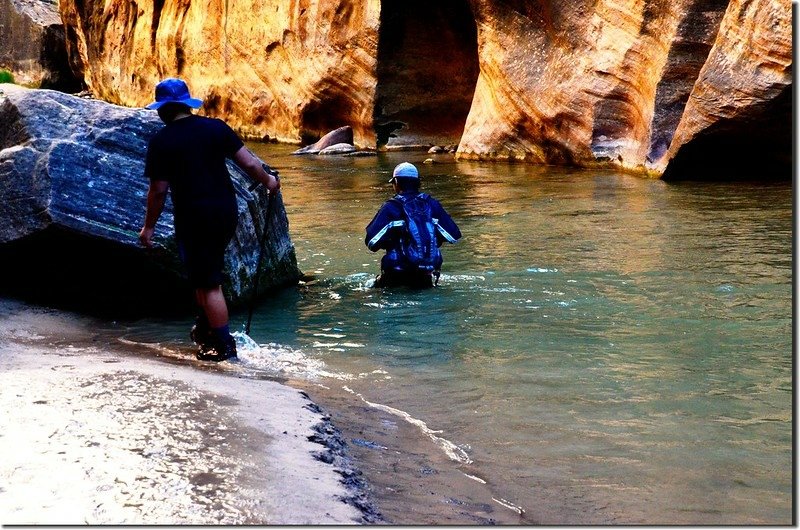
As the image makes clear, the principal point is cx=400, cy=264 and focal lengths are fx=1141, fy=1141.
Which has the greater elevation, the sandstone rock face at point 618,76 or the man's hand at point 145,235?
the sandstone rock face at point 618,76

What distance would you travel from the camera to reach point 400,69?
84.5 feet

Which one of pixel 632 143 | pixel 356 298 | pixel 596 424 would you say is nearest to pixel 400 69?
pixel 632 143

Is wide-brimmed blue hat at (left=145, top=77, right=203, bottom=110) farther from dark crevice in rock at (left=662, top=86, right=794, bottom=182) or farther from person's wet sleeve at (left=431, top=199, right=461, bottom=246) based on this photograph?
dark crevice in rock at (left=662, top=86, right=794, bottom=182)

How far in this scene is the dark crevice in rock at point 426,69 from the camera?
1000 inches

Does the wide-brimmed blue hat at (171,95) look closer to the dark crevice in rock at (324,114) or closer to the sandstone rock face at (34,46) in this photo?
the dark crevice in rock at (324,114)

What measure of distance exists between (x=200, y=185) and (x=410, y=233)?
9.40 ft

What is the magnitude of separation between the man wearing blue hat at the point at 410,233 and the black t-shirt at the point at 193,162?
8.62 feet

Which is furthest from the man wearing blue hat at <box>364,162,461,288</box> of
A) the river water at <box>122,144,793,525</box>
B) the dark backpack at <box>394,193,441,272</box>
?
the river water at <box>122,144,793,525</box>

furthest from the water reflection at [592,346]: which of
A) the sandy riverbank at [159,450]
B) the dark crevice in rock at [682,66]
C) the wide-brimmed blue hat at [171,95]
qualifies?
the dark crevice in rock at [682,66]

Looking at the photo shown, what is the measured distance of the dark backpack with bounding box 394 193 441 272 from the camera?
876 centimetres

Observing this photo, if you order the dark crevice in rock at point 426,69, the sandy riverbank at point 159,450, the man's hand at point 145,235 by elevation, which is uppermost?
the dark crevice in rock at point 426,69

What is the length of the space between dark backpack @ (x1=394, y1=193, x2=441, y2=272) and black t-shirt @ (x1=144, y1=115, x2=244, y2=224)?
270 centimetres

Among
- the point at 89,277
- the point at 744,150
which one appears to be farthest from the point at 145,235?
the point at 744,150

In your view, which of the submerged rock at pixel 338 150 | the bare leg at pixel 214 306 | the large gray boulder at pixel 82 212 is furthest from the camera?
the submerged rock at pixel 338 150
